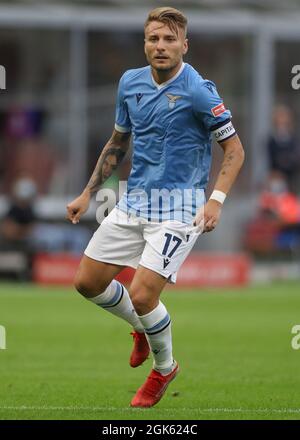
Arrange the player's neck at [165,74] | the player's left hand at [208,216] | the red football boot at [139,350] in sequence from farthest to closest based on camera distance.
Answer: the red football boot at [139,350], the player's neck at [165,74], the player's left hand at [208,216]

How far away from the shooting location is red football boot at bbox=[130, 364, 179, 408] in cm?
921

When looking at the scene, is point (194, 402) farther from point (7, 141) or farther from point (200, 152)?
point (7, 141)

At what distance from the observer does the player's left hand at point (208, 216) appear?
877 cm

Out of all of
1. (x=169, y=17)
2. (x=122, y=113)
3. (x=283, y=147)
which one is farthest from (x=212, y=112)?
(x=283, y=147)

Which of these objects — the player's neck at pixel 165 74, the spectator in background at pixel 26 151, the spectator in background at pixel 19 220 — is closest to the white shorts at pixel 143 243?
the player's neck at pixel 165 74

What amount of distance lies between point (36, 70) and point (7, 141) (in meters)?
1.67

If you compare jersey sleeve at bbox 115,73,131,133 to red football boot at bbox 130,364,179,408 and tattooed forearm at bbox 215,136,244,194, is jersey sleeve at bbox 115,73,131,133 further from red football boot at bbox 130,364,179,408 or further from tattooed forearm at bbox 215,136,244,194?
red football boot at bbox 130,364,179,408

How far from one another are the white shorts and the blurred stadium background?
1464 centimetres

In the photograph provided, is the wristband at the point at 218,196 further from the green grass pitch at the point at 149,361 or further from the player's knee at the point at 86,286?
the green grass pitch at the point at 149,361

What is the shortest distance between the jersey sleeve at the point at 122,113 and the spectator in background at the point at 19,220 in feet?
42.6

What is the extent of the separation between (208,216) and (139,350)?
1.46m

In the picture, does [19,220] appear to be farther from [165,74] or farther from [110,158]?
[165,74]

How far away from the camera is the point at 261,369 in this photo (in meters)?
11.9
